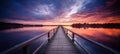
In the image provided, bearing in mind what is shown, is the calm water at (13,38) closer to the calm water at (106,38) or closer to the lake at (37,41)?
the lake at (37,41)

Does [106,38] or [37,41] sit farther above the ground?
[37,41]

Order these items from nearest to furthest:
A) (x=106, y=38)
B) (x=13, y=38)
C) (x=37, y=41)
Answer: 1. (x=37, y=41)
2. (x=13, y=38)
3. (x=106, y=38)

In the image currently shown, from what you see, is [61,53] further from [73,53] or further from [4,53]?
[4,53]

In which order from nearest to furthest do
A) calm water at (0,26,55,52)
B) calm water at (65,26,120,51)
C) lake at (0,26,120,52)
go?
lake at (0,26,120,52)
calm water at (0,26,55,52)
calm water at (65,26,120,51)

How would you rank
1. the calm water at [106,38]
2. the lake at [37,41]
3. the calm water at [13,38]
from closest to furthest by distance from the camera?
the lake at [37,41] < the calm water at [13,38] < the calm water at [106,38]

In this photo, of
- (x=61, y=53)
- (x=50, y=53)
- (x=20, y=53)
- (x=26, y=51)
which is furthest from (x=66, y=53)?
(x=20, y=53)

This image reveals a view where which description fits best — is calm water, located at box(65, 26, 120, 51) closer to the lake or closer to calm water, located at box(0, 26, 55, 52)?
the lake

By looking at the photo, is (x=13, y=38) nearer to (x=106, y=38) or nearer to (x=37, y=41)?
(x=37, y=41)

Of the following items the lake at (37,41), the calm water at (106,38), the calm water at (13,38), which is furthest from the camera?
the calm water at (106,38)

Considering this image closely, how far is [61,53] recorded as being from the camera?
6.20m

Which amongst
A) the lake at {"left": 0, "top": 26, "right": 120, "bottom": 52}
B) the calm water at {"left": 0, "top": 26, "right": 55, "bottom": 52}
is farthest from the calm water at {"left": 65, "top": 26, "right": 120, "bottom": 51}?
the calm water at {"left": 0, "top": 26, "right": 55, "bottom": 52}

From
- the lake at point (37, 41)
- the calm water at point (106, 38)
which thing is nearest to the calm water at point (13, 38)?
the lake at point (37, 41)

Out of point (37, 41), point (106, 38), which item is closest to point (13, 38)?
point (37, 41)

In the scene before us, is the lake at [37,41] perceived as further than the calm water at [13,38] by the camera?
No
